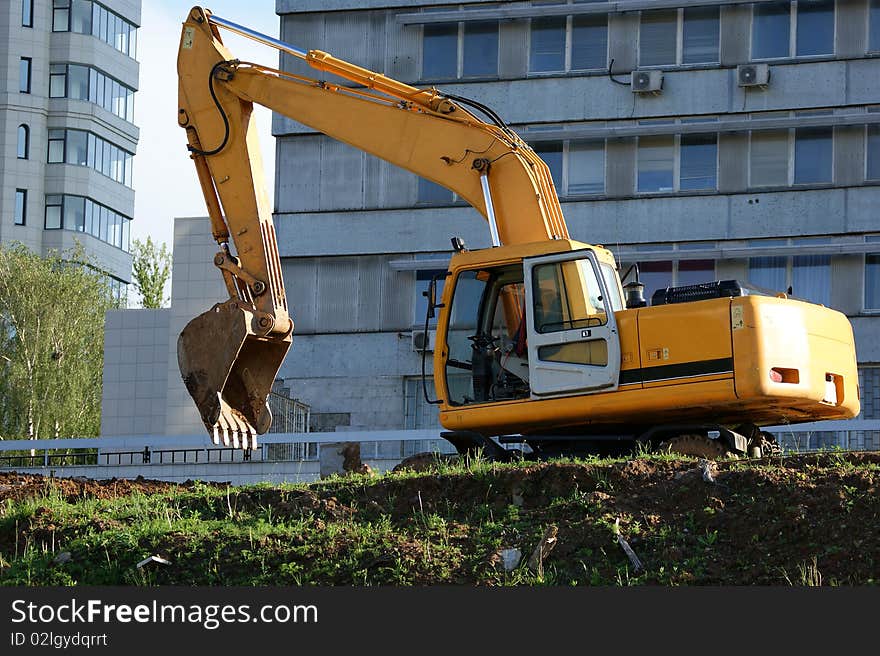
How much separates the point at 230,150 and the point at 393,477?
678 centimetres

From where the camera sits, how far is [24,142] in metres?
70.0

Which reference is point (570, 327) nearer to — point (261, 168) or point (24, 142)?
point (261, 168)

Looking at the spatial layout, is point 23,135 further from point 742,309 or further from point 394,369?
point 742,309

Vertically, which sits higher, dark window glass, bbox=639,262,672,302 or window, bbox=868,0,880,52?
window, bbox=868,0,880,52

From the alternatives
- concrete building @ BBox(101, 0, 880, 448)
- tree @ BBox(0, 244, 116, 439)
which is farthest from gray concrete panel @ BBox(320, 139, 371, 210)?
tree @ BBox(0, 244, 116, 439)

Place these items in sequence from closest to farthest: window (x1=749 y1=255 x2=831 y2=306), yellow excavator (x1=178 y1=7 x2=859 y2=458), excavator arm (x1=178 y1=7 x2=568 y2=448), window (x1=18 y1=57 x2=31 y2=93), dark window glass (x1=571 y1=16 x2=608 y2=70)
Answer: yellow excavator (x1=178 y1=7 x2=859 y2=458) < excavator arm (x1=178 y1=7 x2=568 y2=448) < window (x1=749 y1=255 x2=831 y2=306) < dark window glass (x1=571 y1=16 x2=608 y2=70) < window (x1=18 y1=57 x2=31 y2=93)

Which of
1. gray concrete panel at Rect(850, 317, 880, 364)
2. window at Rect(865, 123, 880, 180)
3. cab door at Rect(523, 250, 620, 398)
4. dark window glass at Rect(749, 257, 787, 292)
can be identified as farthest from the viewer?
dark window glass at Rect(749, 257, 787, 292)

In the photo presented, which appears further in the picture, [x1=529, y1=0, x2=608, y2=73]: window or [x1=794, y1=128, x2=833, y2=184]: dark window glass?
[x1=529, y1=0, x2=608, y2=73]: window

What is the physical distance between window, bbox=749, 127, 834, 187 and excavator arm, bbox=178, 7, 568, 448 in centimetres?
1837

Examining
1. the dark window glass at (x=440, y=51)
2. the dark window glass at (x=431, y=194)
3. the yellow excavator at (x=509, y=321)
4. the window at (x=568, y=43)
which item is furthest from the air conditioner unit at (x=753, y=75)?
the yellow excavator at (x=509, y=321)

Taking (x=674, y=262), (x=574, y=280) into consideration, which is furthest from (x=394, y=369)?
(x=574, y=280)

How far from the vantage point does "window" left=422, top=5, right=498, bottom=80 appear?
1500 inches

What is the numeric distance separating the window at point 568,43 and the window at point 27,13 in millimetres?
38768

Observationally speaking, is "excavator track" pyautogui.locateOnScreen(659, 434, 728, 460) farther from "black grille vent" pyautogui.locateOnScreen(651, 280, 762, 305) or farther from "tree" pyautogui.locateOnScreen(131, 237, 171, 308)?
"tree" pyautogui.locateOnScreen(131, 237, 171, 308)
